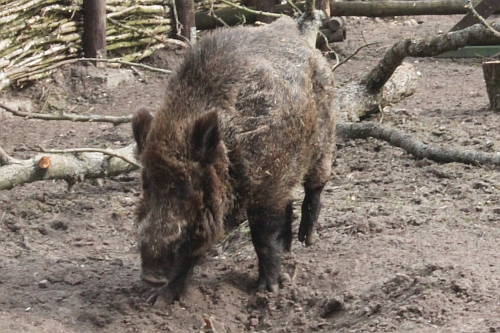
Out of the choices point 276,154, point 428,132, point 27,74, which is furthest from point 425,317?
point 27,74

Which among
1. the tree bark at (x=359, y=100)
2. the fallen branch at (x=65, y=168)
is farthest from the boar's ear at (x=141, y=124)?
the tree bark at (x=359, y=100)

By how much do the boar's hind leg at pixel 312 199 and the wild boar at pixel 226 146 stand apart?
0.83ft

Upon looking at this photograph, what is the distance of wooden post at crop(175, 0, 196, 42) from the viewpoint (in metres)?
11.0

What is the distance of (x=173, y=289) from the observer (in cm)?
445

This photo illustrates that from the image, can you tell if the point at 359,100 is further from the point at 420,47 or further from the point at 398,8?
the point at 398,8

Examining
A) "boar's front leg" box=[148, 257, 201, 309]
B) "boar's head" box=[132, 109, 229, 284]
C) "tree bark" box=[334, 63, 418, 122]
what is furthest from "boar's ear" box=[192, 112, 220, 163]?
"tree bark" box=[334, 63, 418, 122]

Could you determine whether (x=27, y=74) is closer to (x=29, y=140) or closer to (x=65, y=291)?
(x=29, y=140)

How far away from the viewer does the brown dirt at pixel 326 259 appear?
398 cm

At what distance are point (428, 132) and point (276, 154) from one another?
3.44 m

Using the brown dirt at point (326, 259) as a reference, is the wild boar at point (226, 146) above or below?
above

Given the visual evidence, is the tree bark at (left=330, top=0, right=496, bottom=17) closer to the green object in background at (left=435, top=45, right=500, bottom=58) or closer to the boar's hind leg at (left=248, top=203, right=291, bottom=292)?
the green object in background at (left=435, top=45, right=500, bottom=58)

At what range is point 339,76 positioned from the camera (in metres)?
10.6

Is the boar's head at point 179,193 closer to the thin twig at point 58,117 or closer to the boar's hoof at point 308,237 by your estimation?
the boar's hoof at point 308,237

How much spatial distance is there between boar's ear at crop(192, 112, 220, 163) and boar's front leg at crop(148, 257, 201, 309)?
682mm
